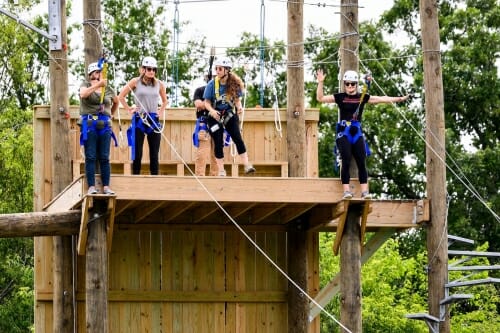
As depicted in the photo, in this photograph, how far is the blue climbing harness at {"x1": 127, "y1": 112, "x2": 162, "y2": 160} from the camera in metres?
22.9

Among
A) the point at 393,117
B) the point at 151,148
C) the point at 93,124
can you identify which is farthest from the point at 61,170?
the point at 393,117

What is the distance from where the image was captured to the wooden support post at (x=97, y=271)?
22094 millimetres

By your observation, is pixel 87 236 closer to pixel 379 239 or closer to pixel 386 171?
pixel 379 239

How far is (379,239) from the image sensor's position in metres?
25.4

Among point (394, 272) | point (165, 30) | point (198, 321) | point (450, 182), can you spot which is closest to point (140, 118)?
point (198, 321)

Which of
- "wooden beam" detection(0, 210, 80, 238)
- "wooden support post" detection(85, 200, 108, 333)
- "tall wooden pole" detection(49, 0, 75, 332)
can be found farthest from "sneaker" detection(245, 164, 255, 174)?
"tall wooden pole" detection(49, 0, 75, 332)

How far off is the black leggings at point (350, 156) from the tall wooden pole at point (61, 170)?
12.8 feet

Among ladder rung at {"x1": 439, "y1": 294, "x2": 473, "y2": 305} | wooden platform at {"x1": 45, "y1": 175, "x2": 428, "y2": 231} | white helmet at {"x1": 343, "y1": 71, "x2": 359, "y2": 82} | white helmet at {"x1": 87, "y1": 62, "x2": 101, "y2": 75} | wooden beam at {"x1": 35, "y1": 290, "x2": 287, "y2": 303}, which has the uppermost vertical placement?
white helmet at {"x1": 87, "y1": 62, "x2": 101, "y2": 75}

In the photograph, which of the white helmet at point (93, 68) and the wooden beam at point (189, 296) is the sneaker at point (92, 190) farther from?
the wooden beam at point (189, 296)

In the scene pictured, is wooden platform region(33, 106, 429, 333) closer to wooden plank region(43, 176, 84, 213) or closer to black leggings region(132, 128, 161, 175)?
wooden plank region(43, 176, 84, 213)

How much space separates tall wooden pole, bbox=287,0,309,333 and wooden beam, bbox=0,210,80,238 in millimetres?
3580

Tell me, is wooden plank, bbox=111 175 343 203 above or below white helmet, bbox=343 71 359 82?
below

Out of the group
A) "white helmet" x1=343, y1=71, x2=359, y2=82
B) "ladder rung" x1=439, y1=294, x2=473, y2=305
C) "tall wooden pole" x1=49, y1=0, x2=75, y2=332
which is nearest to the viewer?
"white helmet" x1=343, y1=71, x2=359, y2=82

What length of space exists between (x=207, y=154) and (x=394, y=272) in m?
14.8
